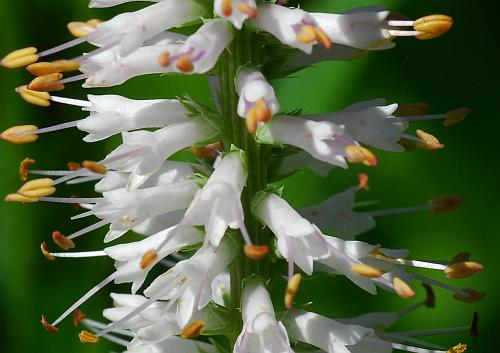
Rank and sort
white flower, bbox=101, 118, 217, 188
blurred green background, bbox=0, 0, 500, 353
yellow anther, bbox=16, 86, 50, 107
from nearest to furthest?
white flower, bbox=101, 118, 217, 188, yellow anther, bbox=16, 86, 50, 107, blurred green background, bbox=0, 0, 500, 353

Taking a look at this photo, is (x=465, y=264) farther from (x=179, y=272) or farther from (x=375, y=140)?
(x=179, y=272)

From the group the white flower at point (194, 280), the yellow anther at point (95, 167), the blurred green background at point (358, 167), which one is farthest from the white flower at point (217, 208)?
the blurred green background at point (358, 167)

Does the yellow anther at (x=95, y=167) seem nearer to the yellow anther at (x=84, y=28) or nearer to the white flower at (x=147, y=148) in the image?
the white flower at (x=147, y=148)

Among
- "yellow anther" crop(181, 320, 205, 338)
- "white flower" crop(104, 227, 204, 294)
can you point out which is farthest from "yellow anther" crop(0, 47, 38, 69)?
"yellow anther" crop(181, 320, 205, 338)

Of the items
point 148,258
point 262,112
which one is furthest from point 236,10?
point 148,258

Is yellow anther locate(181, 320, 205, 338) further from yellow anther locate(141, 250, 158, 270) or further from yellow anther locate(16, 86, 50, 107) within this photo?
yellow anther locate(16, 86, 50, 107)

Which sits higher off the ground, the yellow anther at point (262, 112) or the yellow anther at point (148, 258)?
the yellow anther at point (262, 112)
